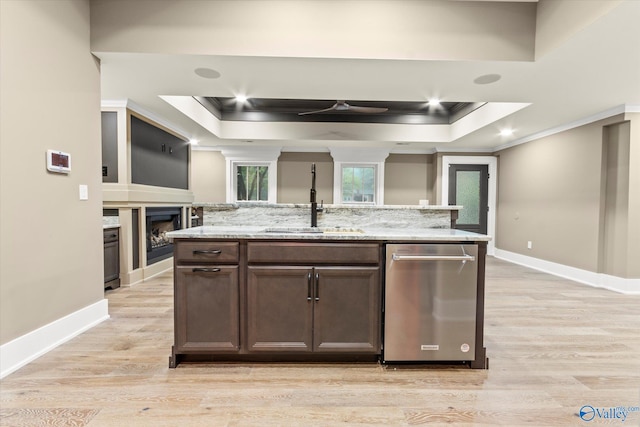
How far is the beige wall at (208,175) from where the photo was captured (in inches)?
273

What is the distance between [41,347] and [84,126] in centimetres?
173

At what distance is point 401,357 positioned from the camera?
77.8 inches

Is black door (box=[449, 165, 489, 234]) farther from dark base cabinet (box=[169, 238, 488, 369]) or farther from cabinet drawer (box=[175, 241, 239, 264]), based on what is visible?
cabinet drawer (box=[175, 241, 239, 264])

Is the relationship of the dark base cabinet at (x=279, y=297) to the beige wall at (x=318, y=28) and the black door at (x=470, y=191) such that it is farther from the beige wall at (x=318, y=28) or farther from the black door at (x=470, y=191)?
the black door at (x=470, y=191)

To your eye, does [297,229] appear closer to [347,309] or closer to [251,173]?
[347,309]

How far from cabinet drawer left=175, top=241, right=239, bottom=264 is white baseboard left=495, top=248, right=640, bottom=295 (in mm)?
4910

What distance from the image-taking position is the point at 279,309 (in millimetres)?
1961

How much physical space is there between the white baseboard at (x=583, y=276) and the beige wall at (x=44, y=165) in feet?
19.8

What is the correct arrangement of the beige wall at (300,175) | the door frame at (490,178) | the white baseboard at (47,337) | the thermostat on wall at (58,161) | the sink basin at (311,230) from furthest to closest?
the beige wall at (300,175) < the door frame at (490,178) < the sink basin at (311,230) < the thermostat on wall at (58,161) < the white baseboard at (47,337)

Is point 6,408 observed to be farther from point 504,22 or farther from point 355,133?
point 355,133

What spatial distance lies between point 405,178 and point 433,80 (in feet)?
13.3
